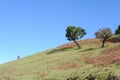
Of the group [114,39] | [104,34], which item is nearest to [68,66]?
[104,34]

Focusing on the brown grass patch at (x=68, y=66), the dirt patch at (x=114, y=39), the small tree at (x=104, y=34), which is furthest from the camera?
the dirt patch at (x=114, y=39)

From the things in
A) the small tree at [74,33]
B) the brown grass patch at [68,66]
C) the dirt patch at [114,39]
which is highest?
the small tree at [74,33]

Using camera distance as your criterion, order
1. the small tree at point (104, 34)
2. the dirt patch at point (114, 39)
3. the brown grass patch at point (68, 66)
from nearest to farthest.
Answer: the brown grass patch at point (68, 66), the small tree at point (104, 34), the dirt patch at point (114, 39)

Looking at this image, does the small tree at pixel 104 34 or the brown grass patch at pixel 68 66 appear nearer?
the brown grass patch at pixel 68 66

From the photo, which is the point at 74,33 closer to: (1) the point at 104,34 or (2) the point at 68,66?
(1) the point at 104,34

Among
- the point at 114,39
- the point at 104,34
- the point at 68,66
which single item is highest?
the point at 104,34

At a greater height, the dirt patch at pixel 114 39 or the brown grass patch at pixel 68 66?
the dirt patch at pixel 114 39

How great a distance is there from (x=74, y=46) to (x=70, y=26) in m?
5.48

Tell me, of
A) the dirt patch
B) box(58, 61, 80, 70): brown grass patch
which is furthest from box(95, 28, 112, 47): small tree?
box(58, 61, 80, 70): brown grass patch

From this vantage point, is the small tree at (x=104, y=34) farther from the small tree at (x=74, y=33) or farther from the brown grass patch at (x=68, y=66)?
the brown grass patch at (x=68, y=66)

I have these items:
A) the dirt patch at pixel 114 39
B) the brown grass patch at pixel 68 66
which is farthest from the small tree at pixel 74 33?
the brown grass patch at pixel 68 66

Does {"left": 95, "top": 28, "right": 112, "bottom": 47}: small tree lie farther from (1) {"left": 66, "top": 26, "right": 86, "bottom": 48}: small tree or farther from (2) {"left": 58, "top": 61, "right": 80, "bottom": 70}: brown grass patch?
(2) {"left": 58, "top": 61, "right": 80, "bottom": 70}: brown grass patch

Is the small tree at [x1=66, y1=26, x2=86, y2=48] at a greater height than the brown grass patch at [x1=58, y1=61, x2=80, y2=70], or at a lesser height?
greater

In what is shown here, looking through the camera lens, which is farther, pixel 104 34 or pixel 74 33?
pixel 74 33
